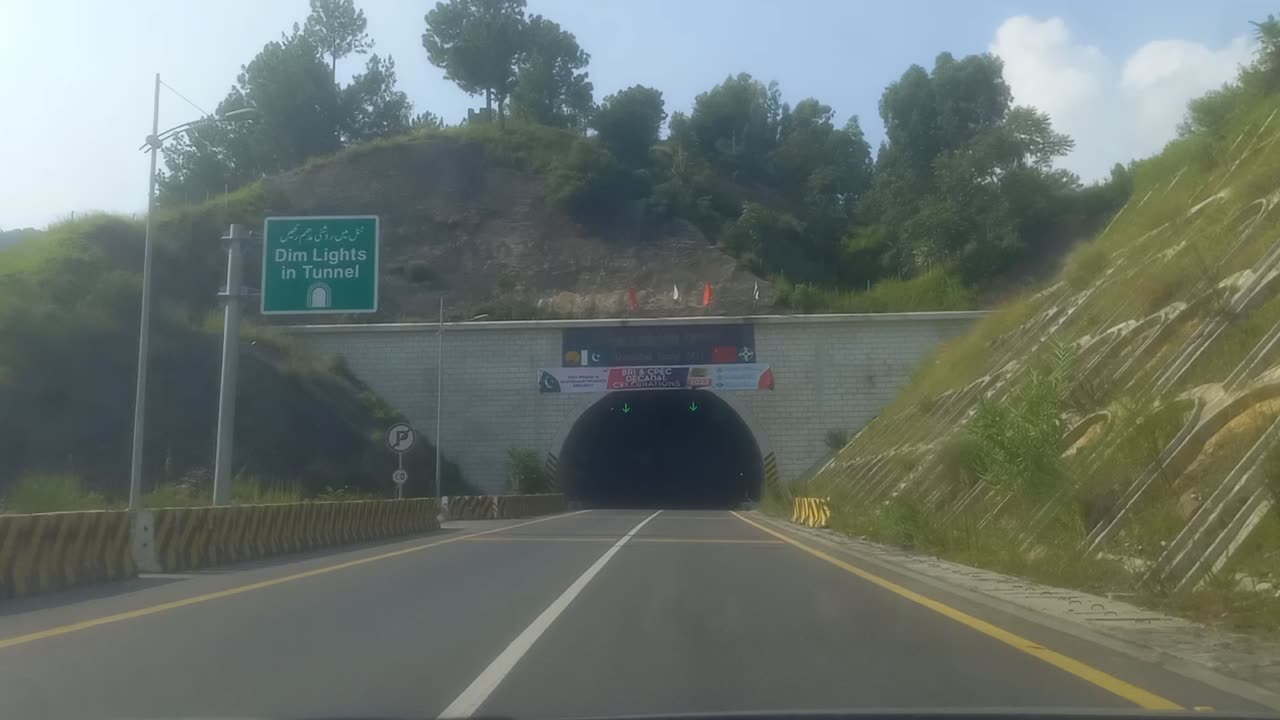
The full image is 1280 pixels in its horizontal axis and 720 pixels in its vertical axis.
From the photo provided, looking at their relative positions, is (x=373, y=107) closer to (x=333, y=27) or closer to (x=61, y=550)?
(x=333, y=27)

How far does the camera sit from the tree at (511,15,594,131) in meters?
108

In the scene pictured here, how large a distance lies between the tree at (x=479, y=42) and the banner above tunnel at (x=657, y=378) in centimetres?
5494

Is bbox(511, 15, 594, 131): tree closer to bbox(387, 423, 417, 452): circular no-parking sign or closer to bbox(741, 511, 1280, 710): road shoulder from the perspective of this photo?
bbox(387, 423, 417, 452): circular no-parking sign

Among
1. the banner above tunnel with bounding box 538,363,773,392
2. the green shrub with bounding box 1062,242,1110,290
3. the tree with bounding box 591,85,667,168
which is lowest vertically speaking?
the banner above tunnel with bounding box 538,363,773,392

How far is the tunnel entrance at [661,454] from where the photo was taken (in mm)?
61500

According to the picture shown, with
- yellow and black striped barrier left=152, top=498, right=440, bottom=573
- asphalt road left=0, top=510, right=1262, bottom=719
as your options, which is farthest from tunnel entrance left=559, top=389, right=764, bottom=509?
asphalt road left=0, top=510, right=1262, bottom=719

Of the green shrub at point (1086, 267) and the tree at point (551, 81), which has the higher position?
the tree at point (551, 81)

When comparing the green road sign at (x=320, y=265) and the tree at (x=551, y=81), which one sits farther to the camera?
the tree at (x=551, y=81)

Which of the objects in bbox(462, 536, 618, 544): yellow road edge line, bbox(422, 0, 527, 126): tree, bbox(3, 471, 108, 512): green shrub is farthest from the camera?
bbox(422, 0, 527, 126): tree

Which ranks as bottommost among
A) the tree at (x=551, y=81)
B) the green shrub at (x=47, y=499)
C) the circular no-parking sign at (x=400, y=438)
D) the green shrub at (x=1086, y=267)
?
the green shrub at (x=47, y=499)

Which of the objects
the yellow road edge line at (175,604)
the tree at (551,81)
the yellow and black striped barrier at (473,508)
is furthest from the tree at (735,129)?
the yellow road edge line at (175,604)

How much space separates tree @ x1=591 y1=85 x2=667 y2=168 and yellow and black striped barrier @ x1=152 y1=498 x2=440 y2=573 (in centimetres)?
6517

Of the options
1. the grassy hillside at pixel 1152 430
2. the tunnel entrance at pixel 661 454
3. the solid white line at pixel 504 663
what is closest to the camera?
the solid white line at pixel 504 663

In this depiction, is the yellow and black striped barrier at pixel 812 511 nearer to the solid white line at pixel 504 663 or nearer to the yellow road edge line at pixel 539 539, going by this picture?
the yellow road edge line at pixel 539 539
